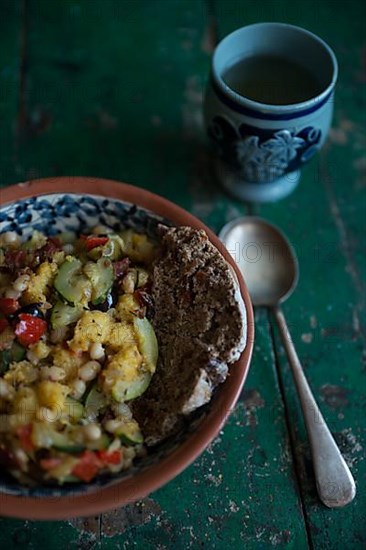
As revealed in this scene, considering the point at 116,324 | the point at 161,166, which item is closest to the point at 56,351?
the point at 116,324

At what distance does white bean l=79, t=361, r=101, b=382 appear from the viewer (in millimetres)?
1564

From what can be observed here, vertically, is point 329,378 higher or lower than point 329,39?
lower

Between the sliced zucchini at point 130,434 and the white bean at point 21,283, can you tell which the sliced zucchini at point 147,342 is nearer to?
the sliced zucchini at point 130,434

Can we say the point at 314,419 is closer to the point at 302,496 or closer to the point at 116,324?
the point at 302,496

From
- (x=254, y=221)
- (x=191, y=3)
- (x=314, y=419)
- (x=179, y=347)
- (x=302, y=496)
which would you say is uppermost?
(x=191, y=3)

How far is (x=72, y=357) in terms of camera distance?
1.59 metres

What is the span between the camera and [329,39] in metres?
2.83

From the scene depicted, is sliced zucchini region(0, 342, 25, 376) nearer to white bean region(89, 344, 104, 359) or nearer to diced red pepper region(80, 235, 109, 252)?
white bean region(89, 344, 104, 359)

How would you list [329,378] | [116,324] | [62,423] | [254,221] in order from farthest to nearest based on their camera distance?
[254,221]
[329,378]
[116,324]
[62,423]

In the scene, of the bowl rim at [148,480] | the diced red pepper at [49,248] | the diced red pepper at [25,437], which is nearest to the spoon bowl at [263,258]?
the bowl rim at [148,480]

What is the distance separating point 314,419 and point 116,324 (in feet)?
2.15

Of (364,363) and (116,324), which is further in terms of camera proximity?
(364,363)

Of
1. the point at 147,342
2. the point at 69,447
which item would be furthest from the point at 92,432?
the point at 147,342

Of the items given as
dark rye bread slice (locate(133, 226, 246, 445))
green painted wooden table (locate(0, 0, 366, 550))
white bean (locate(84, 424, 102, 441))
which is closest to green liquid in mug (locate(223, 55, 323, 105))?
green painted wooden table (locate(0, 0, 366, 550))
